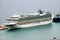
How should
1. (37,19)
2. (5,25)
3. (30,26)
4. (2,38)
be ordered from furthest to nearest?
(37,19) < (30,26) < (5,25) < (2,38)

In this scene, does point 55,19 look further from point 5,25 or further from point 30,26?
point 5,25

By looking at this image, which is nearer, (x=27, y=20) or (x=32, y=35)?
(x=32, y=35)

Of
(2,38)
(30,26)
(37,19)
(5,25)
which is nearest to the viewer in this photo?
(2,38)

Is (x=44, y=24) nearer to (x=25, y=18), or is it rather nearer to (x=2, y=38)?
(x=25, y=18)

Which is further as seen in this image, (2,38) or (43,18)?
(43,18)

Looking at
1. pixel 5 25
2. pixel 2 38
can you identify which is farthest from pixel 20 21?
pixel 2 38

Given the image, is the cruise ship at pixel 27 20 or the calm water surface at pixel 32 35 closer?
the calm water surface at pixel 32 35
